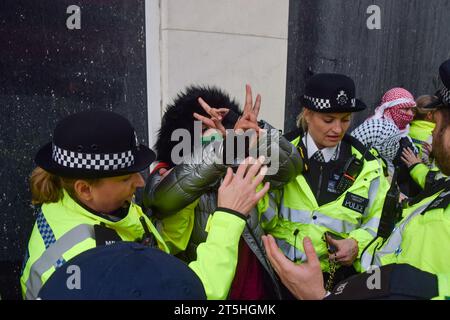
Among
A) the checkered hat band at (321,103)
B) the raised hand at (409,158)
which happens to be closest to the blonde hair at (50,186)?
the checkered hat band at (321,103)

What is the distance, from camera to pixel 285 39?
4637 mm

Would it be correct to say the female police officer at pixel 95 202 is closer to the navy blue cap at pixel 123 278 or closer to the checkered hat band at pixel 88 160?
the checkered hat band at pixel 88 160

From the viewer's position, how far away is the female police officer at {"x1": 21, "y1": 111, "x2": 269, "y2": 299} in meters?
1.61

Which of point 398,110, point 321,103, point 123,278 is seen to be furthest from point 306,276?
point 398,110

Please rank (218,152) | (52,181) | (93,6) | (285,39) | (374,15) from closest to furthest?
(52,181)
(218,152)
(93,6)
(285,39)
(374,15)

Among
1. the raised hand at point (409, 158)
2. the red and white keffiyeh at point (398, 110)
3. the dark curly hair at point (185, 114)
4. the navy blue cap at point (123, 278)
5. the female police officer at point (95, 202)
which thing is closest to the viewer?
the navy blue cap at point (123, 278)

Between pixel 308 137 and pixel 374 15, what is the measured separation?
181 inches

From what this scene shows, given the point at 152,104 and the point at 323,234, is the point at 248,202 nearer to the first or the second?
the point at 323,234

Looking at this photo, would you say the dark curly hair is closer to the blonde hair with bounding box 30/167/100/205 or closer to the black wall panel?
the black wall panel

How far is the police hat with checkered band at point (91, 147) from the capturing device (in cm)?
168

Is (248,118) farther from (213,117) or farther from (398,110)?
(398,110)

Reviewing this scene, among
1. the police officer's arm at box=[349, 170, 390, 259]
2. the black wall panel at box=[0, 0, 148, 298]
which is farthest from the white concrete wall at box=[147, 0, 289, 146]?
the police officer's arm at box=[349, 170, 390, 259]

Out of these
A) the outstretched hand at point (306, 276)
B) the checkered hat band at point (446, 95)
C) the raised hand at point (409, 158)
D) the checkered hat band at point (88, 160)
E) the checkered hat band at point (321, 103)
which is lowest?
the raised hand at point (409, 158)
